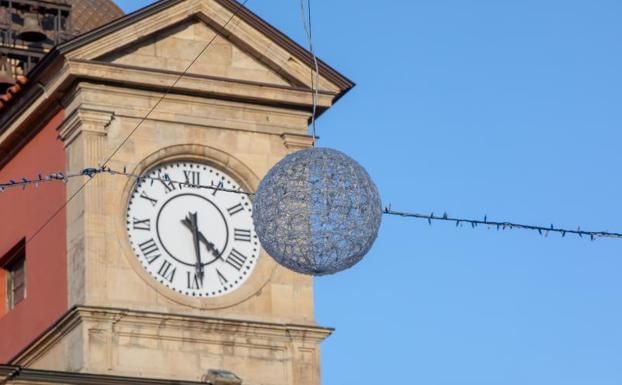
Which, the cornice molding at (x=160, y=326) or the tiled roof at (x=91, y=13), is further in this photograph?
the tiled roof at (x=91, y=13)

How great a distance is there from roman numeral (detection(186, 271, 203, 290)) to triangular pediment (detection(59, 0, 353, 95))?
7.28ft

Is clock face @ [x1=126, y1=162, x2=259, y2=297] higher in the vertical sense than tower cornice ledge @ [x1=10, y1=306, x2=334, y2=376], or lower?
higher

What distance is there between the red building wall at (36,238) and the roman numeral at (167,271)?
101 cm

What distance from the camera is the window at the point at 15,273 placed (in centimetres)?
3169

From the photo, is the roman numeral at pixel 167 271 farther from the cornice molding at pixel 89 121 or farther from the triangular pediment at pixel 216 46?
the triangular pediment at pixel 216 46

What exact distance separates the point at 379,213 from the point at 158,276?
6.00 meters

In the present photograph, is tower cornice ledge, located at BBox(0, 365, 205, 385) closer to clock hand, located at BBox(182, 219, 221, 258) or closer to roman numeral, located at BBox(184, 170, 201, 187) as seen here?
clock hand, located at BBox(182, 219, 221, 258)

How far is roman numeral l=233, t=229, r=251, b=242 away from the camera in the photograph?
3075cm

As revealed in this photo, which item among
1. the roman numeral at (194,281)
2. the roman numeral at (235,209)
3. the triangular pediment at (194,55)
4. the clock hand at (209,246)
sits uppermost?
the triangular pediment at (194,55)

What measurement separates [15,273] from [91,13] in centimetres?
784

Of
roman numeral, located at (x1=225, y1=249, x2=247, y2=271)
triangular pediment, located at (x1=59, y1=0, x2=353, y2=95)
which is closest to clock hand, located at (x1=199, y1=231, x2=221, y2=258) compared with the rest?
roman numeral, located at (x1=225, y1=249, x2=247, y2=271)

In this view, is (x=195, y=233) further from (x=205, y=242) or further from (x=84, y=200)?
(x=84, y=200)

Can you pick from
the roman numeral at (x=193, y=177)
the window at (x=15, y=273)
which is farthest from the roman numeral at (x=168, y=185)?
the window at (x=15, y=273)

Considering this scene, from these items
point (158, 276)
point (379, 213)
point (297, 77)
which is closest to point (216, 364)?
point (158, 276)
